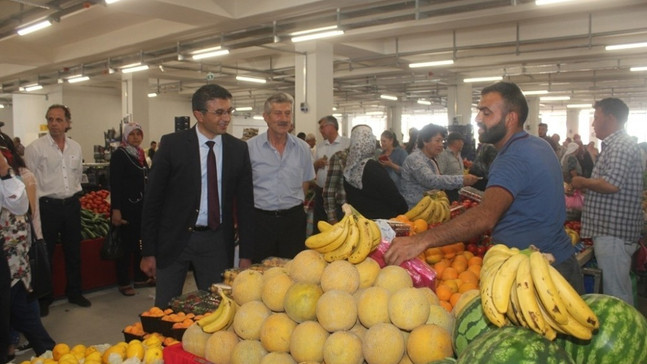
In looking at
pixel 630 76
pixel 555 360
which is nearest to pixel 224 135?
pixel 555 360

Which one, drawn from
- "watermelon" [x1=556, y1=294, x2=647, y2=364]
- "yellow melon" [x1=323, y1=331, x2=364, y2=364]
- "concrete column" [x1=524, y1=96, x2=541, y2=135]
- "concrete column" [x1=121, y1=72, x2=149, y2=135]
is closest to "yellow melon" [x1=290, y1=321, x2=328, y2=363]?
"yellow melon" [x1=323, y1=331, x2=364, y2=364]

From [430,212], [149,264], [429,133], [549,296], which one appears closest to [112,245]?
[149,264]

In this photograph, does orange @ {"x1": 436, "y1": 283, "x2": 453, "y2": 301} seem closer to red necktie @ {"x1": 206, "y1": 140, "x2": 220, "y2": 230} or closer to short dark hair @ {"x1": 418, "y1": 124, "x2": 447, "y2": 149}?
red necktie @ {"x1": 206, "y1": 140, "x2": 220, "y2": 230}

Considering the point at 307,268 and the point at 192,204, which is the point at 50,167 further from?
the point at 307,268

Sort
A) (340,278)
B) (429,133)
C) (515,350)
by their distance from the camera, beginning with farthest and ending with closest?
(429,133) < (340,278) < (515,350)

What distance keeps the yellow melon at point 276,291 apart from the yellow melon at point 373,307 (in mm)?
271

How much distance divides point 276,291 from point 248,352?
213mm

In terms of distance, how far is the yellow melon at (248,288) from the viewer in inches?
71.7

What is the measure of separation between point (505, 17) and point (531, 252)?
803 centimetres

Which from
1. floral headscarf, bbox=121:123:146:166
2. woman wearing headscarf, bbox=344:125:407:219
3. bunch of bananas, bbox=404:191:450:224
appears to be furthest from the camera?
floral headscarf, bbox=121:123:146:166

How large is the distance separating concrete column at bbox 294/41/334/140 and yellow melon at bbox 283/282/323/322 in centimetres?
877

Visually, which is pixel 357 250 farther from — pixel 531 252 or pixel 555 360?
pixel 555 360

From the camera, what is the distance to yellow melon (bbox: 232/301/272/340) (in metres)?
1.67

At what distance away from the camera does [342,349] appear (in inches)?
56.9
